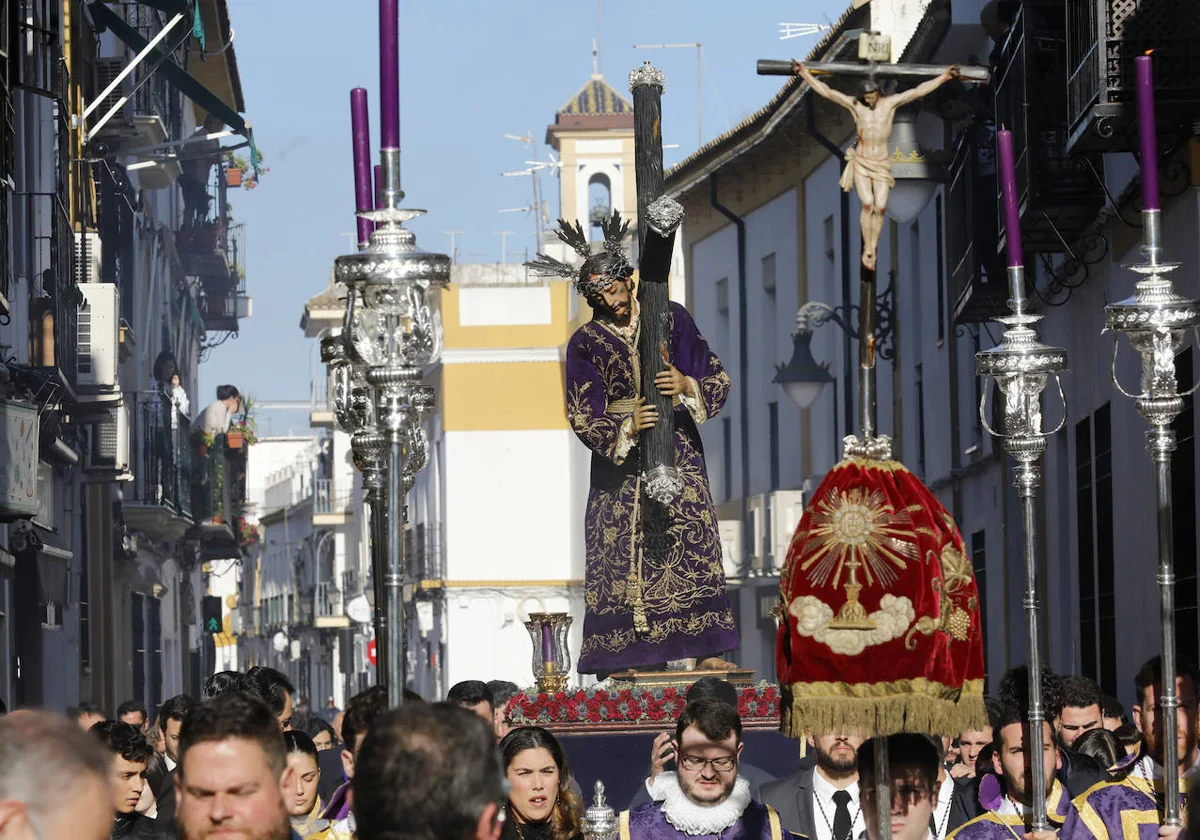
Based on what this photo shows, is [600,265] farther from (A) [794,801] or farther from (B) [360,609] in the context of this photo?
(B) [360,609]

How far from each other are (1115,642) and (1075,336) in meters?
2.40

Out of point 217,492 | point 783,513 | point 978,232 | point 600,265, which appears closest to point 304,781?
point 600,265

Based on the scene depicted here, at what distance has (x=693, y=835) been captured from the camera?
21.1 feet

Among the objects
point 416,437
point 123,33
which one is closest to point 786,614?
point 416,437

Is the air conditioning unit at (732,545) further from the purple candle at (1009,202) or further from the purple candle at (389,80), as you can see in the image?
the purple candle at (389,80)

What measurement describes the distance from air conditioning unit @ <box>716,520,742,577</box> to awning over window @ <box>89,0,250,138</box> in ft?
26.4

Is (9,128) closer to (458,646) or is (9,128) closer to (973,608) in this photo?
(973,608)

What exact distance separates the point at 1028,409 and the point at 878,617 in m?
1.23

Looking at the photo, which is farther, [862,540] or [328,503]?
[328,503]

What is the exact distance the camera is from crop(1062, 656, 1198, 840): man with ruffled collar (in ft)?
21.7

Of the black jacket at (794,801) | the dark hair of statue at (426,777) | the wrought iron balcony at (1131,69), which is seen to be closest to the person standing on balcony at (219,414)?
the wrought iron balcony at (1131,69)

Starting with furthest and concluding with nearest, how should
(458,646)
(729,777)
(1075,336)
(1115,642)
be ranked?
(458,646) → (1075,336) → (1115,642) → (729,777)

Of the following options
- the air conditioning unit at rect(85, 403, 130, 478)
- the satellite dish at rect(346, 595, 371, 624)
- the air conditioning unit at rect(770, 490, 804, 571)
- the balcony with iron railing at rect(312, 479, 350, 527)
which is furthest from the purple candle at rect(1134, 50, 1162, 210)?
the balcony with iron railing at rect(312, 479, 350, 527)

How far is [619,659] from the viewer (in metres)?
9.09
